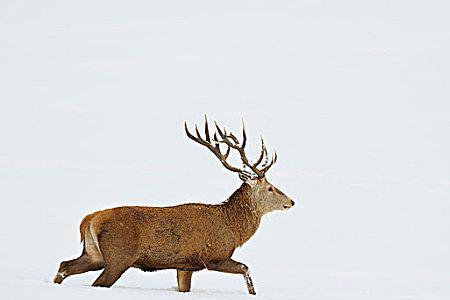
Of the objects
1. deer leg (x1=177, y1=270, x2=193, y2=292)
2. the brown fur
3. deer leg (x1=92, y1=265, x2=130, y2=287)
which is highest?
the brown fur

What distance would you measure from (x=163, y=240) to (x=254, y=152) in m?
25.6

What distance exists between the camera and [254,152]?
35.8m

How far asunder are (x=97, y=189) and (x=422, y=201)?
810cm

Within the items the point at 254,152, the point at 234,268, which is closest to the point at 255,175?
the point at 234,268

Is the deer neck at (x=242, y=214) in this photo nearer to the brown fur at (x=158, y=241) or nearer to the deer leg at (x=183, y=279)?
the brown fur at (x=158, y=241)

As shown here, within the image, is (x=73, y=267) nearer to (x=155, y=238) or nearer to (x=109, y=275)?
(x=109, y=275)

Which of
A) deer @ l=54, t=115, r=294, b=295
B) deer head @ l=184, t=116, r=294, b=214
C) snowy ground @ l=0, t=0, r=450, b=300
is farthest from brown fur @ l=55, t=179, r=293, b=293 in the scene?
deer head @ l=184, t=116, r=294, b=214

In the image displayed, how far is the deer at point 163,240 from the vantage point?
10.0 meters

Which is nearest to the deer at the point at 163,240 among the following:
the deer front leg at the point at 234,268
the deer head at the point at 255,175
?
the deer front leg at the point at 234,268

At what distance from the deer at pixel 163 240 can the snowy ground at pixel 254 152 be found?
1.15 feet

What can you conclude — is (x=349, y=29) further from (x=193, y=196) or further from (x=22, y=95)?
(x=193, y=196)

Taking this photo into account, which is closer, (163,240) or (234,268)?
(163,240)

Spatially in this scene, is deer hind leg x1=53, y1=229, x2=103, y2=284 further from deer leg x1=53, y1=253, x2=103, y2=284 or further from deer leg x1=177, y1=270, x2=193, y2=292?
deer leg x1=177, y1=270, x2=193, y2=292

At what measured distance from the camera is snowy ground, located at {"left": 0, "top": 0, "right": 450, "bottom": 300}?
14.9 m
